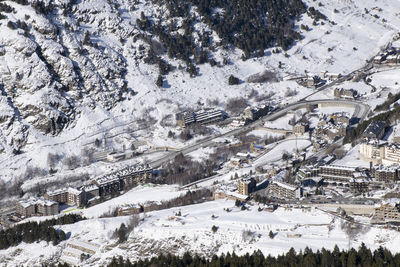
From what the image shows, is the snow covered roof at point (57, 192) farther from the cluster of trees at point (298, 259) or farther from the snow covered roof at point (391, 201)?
the snow covered roof at point (391, 201)

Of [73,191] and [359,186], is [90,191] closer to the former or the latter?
[73,191]

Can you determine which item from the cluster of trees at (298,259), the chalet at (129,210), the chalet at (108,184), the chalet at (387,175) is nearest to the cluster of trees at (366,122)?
the chalet at (387,175)

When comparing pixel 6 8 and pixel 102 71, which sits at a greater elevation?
pixel 6 8

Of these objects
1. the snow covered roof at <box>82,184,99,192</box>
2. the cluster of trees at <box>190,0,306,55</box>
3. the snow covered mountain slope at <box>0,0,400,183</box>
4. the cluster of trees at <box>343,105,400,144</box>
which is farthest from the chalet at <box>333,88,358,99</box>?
the snow covered roof at <box>82,184,99,192</box>

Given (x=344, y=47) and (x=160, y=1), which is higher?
(x=160, y=1)

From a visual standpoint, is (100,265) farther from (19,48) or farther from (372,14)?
(372,14)

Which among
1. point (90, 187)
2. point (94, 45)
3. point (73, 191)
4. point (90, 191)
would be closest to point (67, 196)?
point (73, 191)

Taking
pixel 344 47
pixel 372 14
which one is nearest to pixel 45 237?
pixel 344 47

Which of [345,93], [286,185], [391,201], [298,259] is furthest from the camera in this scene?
[345,93]
